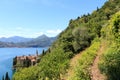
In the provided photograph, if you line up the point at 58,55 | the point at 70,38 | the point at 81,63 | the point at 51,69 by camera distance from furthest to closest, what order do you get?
the point at 70,38
the point at 58,55
the point at 51,69
the point at 81,63

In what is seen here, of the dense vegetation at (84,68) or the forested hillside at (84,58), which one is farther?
the dense vegetation at (84,68)

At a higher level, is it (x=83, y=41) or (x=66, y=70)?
(x=83, y=41)

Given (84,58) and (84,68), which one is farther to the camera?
A: (84,58)

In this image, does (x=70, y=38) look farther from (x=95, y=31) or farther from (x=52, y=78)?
(x=52, y=78)

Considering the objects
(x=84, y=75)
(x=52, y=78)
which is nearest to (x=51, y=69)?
(x=52, y=78)

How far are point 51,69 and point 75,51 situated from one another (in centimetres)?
1729

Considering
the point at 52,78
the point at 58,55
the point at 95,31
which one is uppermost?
the point at 95,31

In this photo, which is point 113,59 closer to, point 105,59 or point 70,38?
point 105,59

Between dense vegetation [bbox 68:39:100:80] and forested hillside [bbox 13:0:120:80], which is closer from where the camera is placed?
forested hillside [bbox 13:0:120:80]

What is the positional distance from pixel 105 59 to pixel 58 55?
15.2 metres

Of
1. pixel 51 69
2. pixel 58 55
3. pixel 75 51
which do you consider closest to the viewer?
pixel 51 69

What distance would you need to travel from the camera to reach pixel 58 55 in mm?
35438

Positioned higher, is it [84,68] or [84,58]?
[84,58]

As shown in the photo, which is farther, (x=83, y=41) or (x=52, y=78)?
(x=83, y=41)
